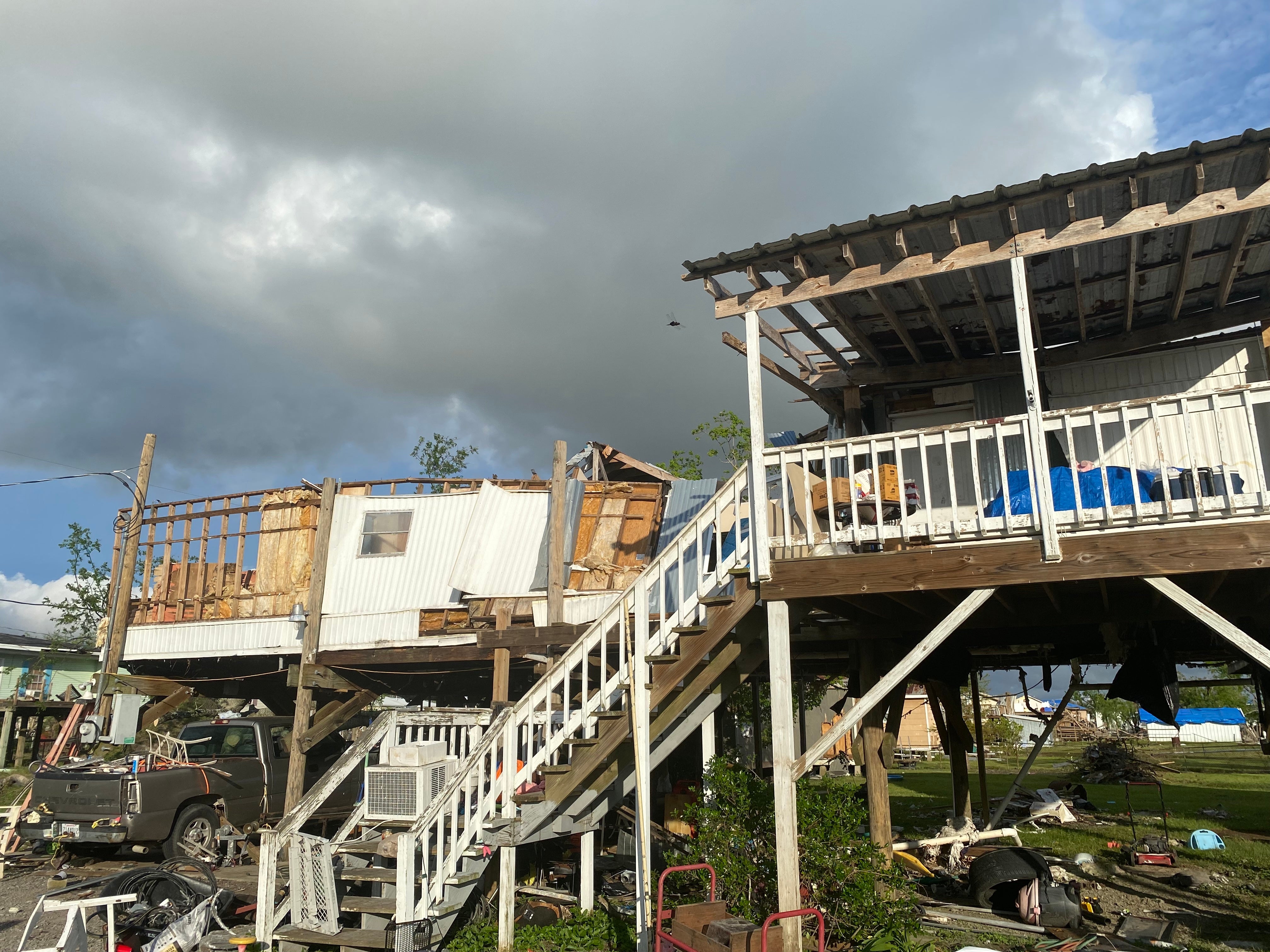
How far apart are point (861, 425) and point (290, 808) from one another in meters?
10.1

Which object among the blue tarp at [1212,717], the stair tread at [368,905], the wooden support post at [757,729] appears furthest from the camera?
the blue tarp at [1212,717]

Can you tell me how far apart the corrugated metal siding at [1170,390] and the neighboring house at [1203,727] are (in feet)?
121

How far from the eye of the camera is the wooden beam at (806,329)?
26.4ft

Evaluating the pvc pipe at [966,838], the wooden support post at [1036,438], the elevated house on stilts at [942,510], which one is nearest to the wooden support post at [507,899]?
the elevated house on stilts at [942,510]

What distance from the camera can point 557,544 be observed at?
13.9 metres

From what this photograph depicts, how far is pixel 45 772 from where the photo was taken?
39.1ft

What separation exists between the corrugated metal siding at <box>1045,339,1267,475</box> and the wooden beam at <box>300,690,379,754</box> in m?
12.0

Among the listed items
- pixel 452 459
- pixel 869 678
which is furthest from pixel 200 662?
pixel 452 459

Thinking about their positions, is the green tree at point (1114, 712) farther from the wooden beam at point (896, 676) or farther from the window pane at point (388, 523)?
the wooden beam at point (896, 676)

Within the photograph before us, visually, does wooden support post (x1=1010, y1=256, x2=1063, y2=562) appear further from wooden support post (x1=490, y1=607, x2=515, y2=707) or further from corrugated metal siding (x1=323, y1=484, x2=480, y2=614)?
corrugated metal siding (x1=323, y1=484, x2=480, y2=614)

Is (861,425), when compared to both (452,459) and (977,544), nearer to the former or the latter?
(977,544)

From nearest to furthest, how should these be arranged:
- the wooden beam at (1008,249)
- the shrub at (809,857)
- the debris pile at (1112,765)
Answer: the wooden beam at (1008,249)
the shrub at (809,857)
the debris pile at (1112,765)

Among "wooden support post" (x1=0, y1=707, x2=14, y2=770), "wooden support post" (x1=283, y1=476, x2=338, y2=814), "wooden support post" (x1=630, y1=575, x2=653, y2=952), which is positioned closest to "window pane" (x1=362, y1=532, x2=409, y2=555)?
"wooden support post" (x1=283, y1=476, x2=338, y2=814)

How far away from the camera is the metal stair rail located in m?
7.90
